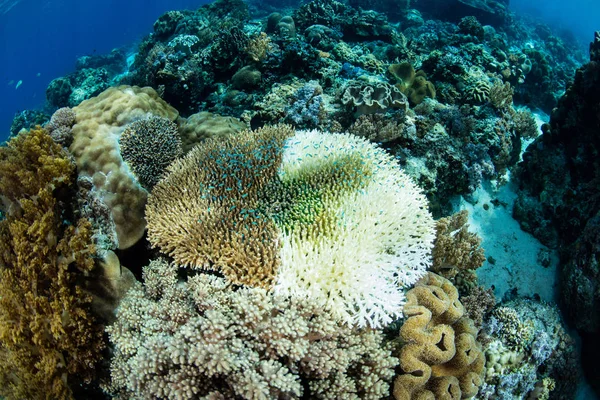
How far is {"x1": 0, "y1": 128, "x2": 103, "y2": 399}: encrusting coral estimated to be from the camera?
11.2 ft

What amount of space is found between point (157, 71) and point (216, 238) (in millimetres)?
7229

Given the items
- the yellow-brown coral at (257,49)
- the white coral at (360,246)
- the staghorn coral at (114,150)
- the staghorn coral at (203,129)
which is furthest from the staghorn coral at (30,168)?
the yellow-brown coral at (257,49)

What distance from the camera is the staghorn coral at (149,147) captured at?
476 centimetres

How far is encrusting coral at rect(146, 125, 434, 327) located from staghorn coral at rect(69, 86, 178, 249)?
0.46 meters

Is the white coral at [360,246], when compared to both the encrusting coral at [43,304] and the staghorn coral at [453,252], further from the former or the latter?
the encrusting coral at [43,304]

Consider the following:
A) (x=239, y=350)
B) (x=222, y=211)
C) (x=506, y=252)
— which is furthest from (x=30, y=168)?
(x=506, y=252)

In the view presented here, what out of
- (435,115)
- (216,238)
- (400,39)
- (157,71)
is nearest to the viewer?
(216,238)

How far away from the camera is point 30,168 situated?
4340mm

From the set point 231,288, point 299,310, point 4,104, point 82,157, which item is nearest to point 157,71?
point 82,157

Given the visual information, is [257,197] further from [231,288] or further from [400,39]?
[400,39]

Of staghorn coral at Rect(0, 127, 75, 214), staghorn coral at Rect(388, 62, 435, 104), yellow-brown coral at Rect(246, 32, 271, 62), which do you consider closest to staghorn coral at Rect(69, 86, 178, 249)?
staghorn coral at Rect(0, 127, 75, 214)

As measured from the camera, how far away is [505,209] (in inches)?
296

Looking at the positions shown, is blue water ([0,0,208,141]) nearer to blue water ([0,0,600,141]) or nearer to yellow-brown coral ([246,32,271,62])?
blue water ([0,0,600,141])

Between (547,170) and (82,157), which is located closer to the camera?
(82,157)
